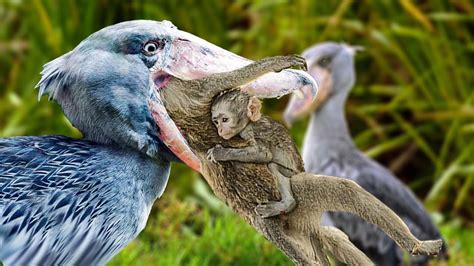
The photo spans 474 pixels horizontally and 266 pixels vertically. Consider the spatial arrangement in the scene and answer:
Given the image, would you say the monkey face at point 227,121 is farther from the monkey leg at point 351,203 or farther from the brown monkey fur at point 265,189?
the monkey leg at point 351,203

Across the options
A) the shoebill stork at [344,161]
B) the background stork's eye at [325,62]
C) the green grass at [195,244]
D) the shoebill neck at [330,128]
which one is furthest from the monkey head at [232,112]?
the background stork's eye at [325,62]

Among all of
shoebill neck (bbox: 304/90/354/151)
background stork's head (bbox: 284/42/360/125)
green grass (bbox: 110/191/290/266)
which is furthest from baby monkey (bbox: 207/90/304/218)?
background stork's head (bbox: 284/42/360/125)

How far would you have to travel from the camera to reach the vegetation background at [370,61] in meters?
7.97

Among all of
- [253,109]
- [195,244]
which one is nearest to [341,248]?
[253,109]

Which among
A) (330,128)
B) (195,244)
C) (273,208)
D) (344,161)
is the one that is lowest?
(195,244)

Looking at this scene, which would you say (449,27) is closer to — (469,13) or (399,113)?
(469,13)

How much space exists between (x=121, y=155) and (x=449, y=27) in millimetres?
5552

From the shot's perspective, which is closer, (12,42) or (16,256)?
(16,256)

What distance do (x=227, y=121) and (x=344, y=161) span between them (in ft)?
12.3

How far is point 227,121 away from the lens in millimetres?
A: 3053

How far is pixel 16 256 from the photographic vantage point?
2980mm

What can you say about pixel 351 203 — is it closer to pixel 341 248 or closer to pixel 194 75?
pixel 341 248

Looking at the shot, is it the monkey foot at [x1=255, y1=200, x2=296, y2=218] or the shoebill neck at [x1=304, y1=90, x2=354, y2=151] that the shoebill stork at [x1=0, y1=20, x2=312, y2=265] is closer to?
the monkey foot at [x1=255, y1=200, x2=296, y2=218]

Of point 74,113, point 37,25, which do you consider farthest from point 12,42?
point 74,113
